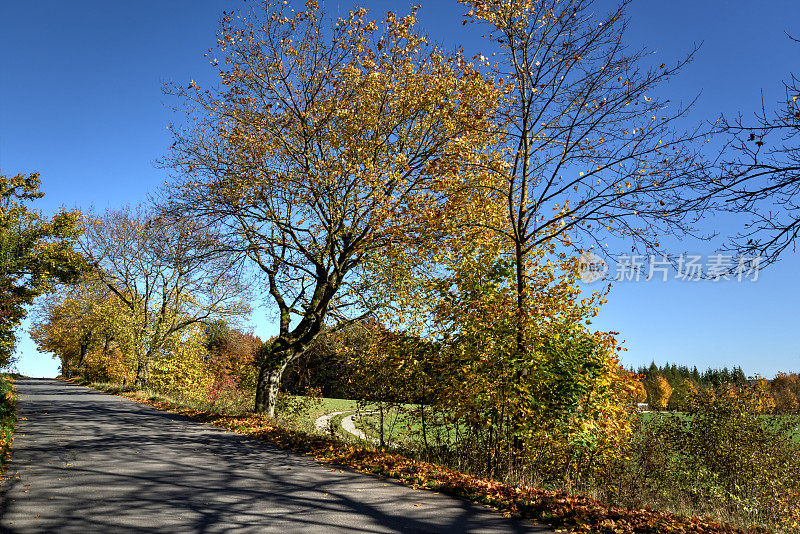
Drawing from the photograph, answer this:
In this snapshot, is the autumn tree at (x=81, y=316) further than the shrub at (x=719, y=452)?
Yes

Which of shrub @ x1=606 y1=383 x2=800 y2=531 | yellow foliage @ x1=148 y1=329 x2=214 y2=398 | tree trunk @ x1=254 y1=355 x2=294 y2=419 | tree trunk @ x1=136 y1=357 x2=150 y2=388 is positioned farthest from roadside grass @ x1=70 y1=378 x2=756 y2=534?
tree trunk @ x1=136 y1=357 x2=150 y2=388

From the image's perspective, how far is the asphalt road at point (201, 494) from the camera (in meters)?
5.33

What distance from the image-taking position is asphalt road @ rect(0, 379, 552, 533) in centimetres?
533

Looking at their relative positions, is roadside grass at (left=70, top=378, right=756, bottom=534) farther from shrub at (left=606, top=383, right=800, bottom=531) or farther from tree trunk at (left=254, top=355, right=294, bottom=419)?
shrub at (left=606, top=383, right=800, bottom=531)

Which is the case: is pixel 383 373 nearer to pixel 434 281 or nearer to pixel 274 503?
pixel 434 281

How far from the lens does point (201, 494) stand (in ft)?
21.3

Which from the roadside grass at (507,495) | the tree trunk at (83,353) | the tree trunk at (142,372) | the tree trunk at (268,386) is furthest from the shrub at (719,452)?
the tree trunk at (83,353)

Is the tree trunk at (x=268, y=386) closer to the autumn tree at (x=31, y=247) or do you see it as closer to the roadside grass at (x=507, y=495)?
the roadside grass at (x=507, y=495)

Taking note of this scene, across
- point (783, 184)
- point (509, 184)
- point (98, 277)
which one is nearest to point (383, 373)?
point (509, 184)

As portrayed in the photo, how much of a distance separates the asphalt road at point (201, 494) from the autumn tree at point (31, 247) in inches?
726

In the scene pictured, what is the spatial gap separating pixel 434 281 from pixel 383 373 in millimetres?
2687

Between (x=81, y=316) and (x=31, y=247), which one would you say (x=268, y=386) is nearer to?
(x=31, y=247)

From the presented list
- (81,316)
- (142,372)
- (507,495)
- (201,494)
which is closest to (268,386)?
(201,494)

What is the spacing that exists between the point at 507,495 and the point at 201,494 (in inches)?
185
